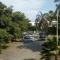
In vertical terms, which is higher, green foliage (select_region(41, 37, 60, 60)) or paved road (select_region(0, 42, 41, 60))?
green foliage (select_region(41, 37, 60, 60))

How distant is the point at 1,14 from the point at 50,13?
88.8 feet

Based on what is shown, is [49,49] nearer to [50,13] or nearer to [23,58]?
[23,58]

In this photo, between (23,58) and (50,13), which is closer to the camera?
(23,58)

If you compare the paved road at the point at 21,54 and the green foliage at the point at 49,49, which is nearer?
the green foliage at the point at 49,49

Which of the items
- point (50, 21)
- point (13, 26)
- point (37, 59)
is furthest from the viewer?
point (50, 21)

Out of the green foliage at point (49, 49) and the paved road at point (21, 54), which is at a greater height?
the green foliage at point (49, 49)

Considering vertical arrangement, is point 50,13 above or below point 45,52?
above

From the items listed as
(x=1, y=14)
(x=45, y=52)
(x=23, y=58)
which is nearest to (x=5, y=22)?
(x=1, y=14)

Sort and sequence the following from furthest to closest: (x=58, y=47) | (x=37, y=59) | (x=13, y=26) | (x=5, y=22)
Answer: (x=13, y=26) < (x=5, y=22) < (x=37, y=59) < (x=58, y=47)

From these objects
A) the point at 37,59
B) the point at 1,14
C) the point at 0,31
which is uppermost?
the point at 1,14

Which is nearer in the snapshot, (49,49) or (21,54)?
(49,49)

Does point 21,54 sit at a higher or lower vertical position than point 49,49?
lower

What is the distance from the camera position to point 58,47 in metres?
22.8

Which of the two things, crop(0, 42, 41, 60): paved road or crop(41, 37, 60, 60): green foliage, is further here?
crop(0, 42, 41, 60): paved road
